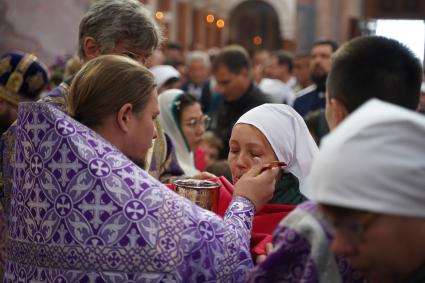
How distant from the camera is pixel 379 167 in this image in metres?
1.48

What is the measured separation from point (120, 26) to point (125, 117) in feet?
3.17

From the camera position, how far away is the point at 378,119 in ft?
4.99

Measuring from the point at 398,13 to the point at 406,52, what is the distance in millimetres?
18792

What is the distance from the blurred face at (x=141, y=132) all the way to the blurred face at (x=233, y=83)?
416 cm

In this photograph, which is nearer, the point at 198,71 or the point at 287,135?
the point at 287,135

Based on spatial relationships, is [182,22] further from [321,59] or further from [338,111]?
[338,111]

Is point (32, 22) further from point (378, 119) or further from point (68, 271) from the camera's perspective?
point (378, 119)

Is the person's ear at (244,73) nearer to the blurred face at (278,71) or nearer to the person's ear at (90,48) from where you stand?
the person's ear at (90,48)

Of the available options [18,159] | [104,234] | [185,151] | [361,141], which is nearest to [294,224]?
[361,141]

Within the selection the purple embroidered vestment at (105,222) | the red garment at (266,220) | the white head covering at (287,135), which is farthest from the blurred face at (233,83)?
the purple embroidered vestment at (105,222)

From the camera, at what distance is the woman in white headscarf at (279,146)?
2773mm

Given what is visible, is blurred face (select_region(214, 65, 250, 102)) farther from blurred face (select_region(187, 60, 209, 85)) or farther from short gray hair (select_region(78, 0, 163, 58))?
blurred face (select_region(187, 60, 209, 85))

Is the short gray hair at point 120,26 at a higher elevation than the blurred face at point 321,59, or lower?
higher

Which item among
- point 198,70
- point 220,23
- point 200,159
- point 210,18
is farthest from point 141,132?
point 220,23
